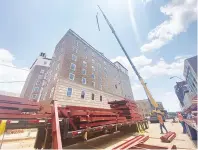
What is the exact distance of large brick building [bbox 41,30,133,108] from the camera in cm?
1883

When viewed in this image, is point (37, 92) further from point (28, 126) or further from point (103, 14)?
point (28, 126)

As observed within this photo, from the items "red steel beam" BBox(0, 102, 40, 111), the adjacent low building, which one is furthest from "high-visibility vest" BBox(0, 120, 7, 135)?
the adjacent low building

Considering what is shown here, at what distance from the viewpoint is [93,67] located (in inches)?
1112

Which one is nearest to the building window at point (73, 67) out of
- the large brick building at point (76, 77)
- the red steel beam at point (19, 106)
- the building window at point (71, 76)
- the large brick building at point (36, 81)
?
the large brick building at point (76, 77)

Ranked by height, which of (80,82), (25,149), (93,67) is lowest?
(25,149)

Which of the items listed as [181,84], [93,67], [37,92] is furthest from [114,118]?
[37,92]

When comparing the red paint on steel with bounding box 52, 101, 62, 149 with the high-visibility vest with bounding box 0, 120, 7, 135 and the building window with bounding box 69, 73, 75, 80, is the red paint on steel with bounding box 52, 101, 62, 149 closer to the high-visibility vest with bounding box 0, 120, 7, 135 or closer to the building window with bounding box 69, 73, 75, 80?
the high-visibility vest with bounding box 0, 120, 7, 135

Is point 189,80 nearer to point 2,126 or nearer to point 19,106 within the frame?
point 19,106

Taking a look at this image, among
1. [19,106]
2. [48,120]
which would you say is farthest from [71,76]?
[48,120]

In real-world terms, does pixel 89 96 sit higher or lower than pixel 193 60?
lower

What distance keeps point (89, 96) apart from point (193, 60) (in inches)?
938

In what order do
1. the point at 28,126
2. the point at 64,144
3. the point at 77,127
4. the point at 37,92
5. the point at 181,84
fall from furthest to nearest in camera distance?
1. the point at 37,92
2. the point at 181,84
3. the point at 64,144
4. the point at 77,127
5. the point at 28,126

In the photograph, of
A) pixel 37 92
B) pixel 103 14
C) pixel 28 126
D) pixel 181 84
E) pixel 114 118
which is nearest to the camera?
pixel 28 126

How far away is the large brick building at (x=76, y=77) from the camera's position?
18.8 m
